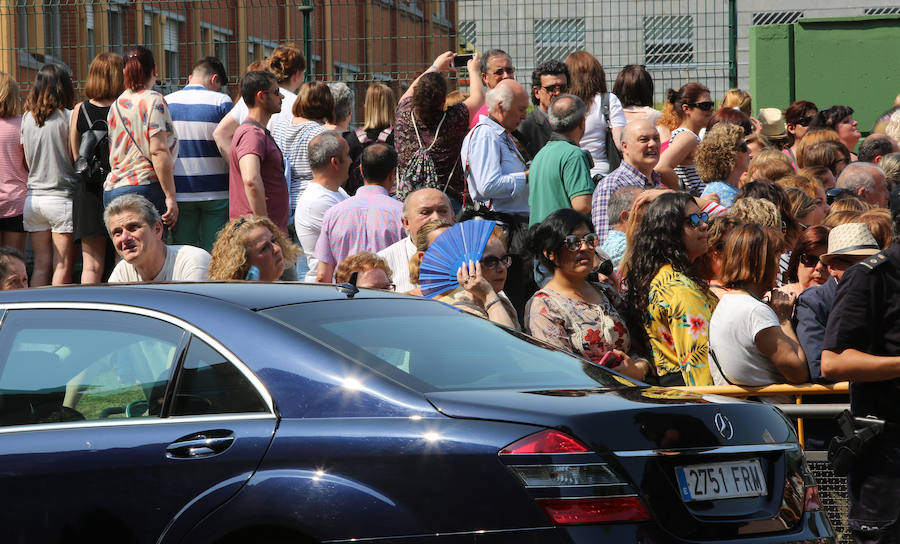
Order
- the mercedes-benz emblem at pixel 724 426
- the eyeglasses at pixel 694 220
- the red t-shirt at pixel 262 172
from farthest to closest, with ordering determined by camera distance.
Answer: the red t-shirt at pixel 262 172 < the eyeglasses at pixel 694 220 < the mercedes-benz emblem at pixel 724 426

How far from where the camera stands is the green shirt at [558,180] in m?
9.21

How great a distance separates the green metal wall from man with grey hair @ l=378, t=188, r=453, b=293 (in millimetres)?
11062

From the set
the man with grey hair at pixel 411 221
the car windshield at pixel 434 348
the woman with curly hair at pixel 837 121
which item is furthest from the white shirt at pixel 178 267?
the woman with curly hair at pixel 837 121

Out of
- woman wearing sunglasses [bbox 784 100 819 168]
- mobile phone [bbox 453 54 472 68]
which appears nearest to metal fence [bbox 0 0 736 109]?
woman wearing sunglasses [bbox 784 100 819 168]

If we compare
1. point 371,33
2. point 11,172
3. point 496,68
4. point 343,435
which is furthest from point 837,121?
point 343,435

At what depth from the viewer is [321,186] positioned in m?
9.97

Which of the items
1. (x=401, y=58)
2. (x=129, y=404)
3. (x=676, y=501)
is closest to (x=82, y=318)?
(x=129, y=404)

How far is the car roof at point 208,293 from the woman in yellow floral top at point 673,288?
2513 mm

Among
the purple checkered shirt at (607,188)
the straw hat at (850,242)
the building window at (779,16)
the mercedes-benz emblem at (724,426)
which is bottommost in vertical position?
the mercedes-benz emblem at (724,426)

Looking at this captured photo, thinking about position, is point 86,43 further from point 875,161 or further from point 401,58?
point 875,161

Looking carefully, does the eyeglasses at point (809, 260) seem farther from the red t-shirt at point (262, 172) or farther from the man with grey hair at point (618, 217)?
the red t-shirt at point (262, 172)

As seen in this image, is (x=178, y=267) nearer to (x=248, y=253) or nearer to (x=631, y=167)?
(x=248, y=253)

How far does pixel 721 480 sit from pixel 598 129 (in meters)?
7.00

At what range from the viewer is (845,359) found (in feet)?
18.6
